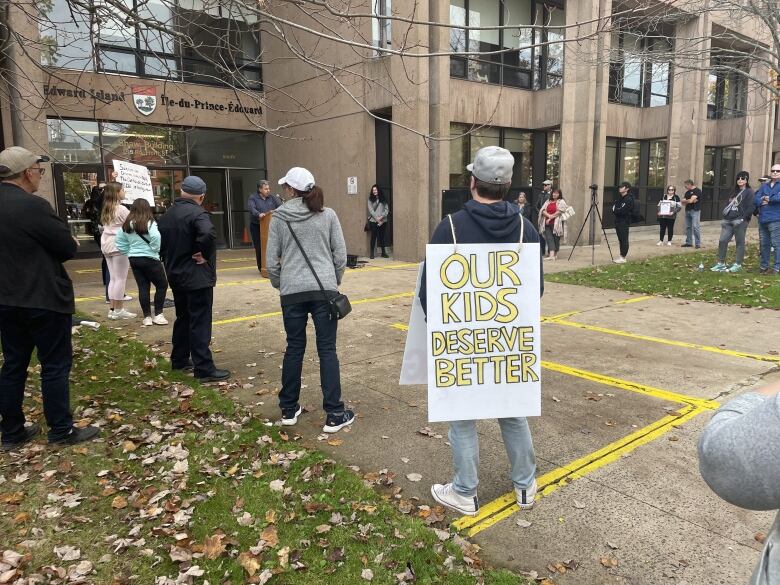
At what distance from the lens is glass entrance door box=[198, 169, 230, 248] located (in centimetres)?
1778

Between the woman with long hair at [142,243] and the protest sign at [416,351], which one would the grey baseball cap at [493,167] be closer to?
the protest sign at [416,351]

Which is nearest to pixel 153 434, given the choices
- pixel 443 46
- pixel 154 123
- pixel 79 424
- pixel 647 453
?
pixel 79 424

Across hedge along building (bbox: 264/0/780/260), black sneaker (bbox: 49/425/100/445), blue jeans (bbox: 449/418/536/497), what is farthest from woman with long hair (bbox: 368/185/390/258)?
blue jeans (bbox: 449/418/536/497)

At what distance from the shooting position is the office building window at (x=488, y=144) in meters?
16.4

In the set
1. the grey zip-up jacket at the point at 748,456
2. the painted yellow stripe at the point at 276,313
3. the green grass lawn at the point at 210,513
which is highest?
the grey zip-up jacket at the point at 748,456

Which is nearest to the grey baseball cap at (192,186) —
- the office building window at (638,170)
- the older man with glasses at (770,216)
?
the older man with glasses at (770,216)

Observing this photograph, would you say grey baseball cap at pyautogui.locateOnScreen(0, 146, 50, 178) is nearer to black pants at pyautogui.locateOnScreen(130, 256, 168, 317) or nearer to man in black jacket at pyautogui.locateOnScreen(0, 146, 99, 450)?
man in black jacket at pyautogui.locateOnScreen(0, 146, 99, 450)

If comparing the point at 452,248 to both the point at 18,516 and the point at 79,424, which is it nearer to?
the point at 18,516

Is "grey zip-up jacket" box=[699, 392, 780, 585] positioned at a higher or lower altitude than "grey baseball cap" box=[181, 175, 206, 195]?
lower

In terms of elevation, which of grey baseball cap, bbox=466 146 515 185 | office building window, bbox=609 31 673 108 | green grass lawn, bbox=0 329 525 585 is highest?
office building window, bbox=609 31 673 108

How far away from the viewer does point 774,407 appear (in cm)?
101

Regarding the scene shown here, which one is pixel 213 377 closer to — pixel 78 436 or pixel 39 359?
pixel 78 436

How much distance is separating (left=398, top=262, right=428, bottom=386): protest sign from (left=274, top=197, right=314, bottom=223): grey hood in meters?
1.42

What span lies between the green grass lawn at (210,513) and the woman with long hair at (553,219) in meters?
10.9
